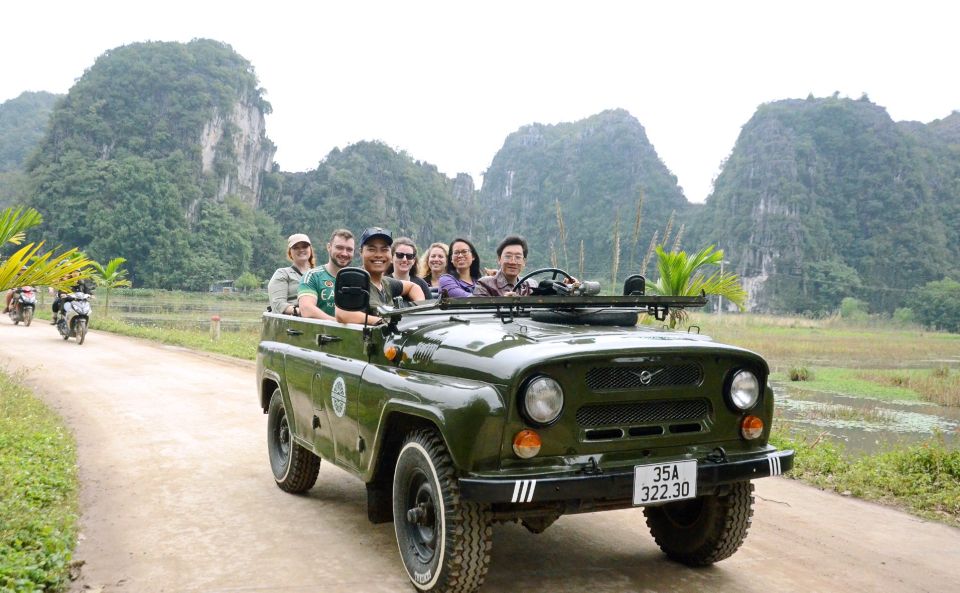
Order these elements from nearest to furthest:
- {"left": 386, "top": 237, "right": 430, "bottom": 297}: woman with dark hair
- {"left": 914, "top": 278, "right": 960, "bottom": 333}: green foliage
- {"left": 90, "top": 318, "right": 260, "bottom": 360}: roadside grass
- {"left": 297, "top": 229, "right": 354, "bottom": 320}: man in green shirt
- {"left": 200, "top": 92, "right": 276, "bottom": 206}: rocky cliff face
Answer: {"left": 297, "top": 229, "right": 354, "bottom": 320}: man in green shirt, {"left": 386, "top": 237, "right": 430, "bottom": 297}: woman with dark hair, {"left": 90, "top": 318, "right": 260, "bottom": 360}: roadside grass, {"left": 914, "top": 278, "right": 960, "bottom": 333}: green foliage, {"left": 200, "top": 92, "right": 276, "bottom": 206}: rocky cliff face

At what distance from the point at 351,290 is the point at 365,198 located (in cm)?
8656

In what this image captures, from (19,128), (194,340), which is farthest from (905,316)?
(19,128)

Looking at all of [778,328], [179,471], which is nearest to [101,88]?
[778,328]

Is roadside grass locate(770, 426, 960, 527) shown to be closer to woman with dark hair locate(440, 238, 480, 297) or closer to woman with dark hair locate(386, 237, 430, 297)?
woman with dark hair locate(440, 238, 480, 297)

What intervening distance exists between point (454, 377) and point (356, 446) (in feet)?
2.82

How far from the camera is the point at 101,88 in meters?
84.6

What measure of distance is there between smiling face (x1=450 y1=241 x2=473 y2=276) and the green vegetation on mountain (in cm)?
7767

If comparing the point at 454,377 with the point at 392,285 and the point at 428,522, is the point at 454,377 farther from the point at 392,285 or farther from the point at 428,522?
the point at 392,285

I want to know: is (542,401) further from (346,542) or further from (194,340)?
→ (194,340)

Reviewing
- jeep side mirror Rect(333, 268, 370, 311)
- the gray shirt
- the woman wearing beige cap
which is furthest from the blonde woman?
→ jeep side mirror Rect(333, 268, 370, 311)

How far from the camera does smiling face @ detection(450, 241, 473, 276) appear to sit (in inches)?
270

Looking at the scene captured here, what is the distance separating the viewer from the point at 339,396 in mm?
4062

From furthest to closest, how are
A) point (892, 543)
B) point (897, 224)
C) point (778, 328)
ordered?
1. point (897, 224)
2. point (778, 328)
3. point (892, 543)

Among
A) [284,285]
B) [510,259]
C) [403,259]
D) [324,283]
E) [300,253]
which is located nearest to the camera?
[324,283]
